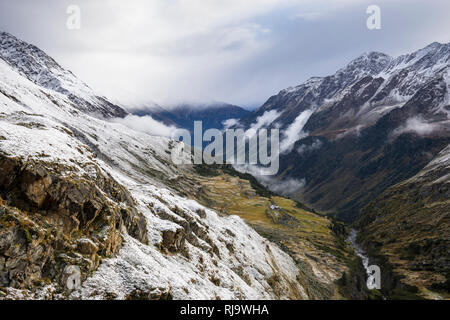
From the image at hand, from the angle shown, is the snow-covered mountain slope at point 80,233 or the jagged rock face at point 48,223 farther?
the snow-covered mountain slope at point 80,233

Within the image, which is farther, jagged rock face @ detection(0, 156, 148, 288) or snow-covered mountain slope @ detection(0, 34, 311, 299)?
snow-covered mountain slope @ detection(0, 34, 311, 299)

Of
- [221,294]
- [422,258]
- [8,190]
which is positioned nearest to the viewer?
[8,190]

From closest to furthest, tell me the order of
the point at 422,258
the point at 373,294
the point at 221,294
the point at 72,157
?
1. the point at 72,157
2. the point at 221,294
3. the point at 373,294
4. the point at 422,258

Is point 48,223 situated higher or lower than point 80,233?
higher

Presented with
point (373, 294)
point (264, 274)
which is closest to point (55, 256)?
point (264, 274)

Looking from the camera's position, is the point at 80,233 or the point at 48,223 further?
the point at 80,233

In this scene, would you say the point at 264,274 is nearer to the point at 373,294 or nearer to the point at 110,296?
the point at 110,296

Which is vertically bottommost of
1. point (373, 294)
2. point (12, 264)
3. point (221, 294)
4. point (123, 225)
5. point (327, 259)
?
point (373, 294)

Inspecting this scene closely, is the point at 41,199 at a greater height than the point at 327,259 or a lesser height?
greater
